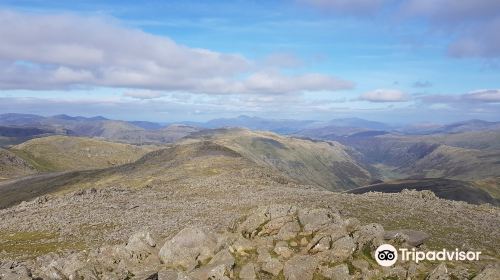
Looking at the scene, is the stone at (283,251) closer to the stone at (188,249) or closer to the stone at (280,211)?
the stone at (280,211)

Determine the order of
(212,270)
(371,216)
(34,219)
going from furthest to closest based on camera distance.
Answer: (34,219), (371,216), (212,270)

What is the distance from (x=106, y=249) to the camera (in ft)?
132

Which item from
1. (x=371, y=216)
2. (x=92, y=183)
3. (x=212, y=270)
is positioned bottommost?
(x=92, y=183)

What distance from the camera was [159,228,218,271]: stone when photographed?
35.8 metres

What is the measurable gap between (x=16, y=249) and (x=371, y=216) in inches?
2056

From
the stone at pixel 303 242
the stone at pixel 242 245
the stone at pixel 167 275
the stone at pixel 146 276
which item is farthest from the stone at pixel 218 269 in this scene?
the stone at pixel 303 242

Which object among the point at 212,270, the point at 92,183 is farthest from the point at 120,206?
the point at 92,183

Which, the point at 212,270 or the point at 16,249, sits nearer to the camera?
the point at 212,270

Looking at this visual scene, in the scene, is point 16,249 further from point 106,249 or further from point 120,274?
point 120,274

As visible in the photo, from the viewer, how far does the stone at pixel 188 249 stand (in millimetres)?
35844

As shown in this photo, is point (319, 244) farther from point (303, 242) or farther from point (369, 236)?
point (369, 236)

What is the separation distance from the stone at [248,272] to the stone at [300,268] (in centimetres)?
237

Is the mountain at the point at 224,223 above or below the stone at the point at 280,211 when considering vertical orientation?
below

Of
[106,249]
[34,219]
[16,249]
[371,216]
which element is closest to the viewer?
[106,249]
